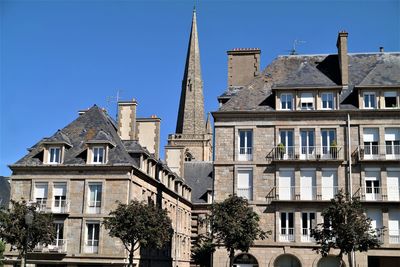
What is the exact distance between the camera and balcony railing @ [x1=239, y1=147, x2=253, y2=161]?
114 ft

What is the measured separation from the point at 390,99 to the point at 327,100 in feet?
12.2

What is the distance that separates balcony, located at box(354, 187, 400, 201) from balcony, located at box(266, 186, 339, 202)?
144 cm

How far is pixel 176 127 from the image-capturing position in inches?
3457

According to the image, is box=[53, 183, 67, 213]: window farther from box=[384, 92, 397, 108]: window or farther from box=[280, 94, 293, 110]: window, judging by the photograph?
box=[384, 92, 397, 108]: window

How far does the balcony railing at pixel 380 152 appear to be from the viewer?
33.3 meters

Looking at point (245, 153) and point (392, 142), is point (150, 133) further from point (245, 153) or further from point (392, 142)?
point (392, 142)

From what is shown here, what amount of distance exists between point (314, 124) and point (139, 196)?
1289 centimetres

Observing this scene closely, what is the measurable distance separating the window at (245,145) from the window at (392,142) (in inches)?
319

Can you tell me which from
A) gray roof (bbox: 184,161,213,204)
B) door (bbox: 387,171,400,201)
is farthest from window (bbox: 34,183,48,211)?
gray roof (bbox: 184,161,213,204)

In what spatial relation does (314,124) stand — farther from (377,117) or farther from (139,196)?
(139,196)

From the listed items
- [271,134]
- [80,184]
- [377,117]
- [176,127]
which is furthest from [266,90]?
[176,127]

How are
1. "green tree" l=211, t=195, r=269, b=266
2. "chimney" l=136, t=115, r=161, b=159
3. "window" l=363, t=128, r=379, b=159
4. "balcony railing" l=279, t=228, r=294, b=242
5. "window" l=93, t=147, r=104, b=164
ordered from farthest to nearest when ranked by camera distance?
"chimney" l=136, t=115, r=161, b=159, "window" l=93, t=147, r=104, b=164, "window" l=363, t=128, r=379, b=159, "balcony railing" l=279, t=228, r=294, b=242, "green tree" l=211, t=195, r=269, b=266

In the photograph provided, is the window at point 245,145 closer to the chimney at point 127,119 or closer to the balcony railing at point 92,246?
the chimney at point 127,119

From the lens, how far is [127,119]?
42000mm
